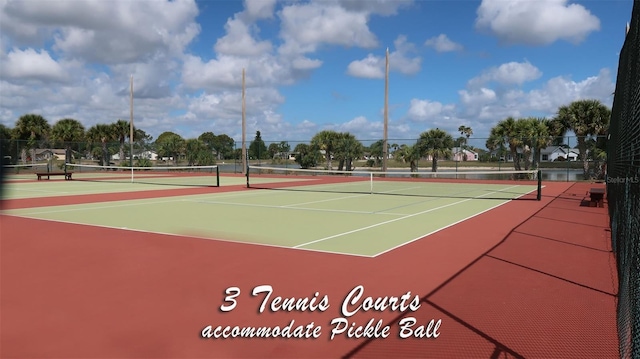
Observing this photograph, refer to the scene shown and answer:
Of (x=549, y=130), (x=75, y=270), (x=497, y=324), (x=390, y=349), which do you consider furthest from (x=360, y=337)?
(x=549, y=130)

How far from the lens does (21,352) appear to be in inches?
155

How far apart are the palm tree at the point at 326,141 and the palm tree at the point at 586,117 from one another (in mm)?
16725

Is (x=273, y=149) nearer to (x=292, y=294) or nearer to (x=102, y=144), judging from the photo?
(x=102, y=144)

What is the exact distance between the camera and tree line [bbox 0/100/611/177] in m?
32.8

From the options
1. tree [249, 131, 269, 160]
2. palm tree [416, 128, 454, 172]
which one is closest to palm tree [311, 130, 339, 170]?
tree [249, 131, 269, 160]

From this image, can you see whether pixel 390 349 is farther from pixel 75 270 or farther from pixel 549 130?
pixel 549 130

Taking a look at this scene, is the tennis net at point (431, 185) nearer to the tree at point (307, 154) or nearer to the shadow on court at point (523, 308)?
the tree at point (307, 154)

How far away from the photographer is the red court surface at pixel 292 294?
13.5ft

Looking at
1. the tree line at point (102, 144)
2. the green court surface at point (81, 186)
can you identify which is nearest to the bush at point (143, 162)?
the tree line at point (102, 144)

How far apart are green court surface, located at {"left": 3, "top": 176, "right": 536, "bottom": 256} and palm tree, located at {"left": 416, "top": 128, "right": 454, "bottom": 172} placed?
58.4 feet

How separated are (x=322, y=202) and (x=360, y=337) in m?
12.3

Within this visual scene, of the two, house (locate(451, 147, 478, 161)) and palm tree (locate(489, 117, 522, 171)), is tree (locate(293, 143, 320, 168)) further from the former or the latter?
palm tree (locate(489, 117, 522, 171))

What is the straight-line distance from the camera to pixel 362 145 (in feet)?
125

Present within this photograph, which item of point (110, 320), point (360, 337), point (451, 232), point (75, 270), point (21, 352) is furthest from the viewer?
point (451, 232)
